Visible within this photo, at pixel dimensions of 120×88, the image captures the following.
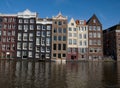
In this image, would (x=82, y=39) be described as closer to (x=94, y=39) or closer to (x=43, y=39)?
(x=94, y=39)

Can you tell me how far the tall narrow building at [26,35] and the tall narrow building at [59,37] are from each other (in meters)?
9.49

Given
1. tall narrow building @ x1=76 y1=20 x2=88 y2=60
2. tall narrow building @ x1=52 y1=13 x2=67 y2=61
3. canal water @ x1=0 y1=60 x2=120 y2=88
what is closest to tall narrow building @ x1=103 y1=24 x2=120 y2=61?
tall narrow building @ x1=76 y1=20 x2=88 y2=60

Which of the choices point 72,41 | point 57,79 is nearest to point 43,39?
point 72,41

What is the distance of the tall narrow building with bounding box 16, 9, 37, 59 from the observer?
81.9 m

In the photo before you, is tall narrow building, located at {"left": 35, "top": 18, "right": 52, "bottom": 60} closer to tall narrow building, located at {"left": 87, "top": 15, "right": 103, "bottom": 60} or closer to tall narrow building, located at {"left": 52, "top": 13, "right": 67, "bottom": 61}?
tall narrow building, located at {"left": 52, "top": 13, "right": 67, "bottom": 61}

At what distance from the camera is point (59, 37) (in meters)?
83.2

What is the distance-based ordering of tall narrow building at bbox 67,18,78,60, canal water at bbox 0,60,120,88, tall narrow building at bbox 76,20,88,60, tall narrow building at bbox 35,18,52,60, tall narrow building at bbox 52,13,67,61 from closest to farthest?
canal water at bbox 0,60,120,88 < tall narrow building at bbox 35,18,52,60 < tall narrow building at bbox 52,13,67,61 < tall narrow building at bbox 67,18,78,60 < tall narrow building at bbox 76,20,88,60

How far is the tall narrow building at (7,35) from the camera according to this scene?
84.4m

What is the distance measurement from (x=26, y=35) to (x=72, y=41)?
2190cm

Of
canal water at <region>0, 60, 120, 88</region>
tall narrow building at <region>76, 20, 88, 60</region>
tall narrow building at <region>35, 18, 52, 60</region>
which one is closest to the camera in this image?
canal water at <region>0, 60, 120, 88</region>

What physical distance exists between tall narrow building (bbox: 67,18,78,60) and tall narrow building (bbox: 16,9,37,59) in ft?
54.5

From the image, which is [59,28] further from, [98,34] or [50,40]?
[98,34]

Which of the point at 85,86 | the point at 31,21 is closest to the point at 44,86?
the point at 85,86

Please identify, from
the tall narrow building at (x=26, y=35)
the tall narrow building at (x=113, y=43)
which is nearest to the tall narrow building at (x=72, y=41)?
the tall narrow building at (x=26, y=35)
